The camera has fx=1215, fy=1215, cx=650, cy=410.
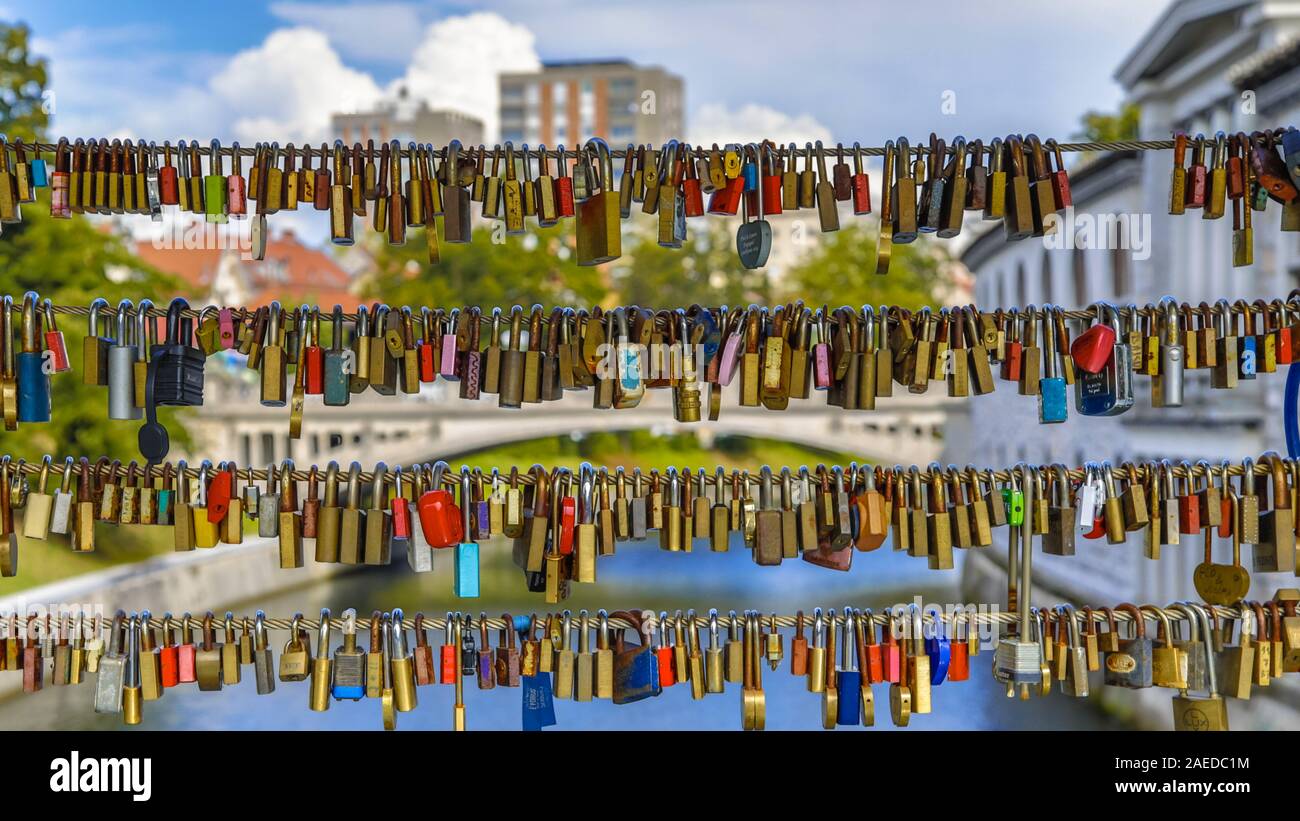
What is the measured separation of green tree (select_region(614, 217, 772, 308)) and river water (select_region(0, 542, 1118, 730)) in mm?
10970

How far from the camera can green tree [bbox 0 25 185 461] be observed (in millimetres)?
13227

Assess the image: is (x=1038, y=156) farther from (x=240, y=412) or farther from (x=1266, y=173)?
(x=240, y=412)

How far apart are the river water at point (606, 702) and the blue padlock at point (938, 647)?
5.92 meters

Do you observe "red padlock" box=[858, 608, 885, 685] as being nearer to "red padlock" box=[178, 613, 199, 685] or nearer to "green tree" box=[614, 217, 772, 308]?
"red padlock" box=[178, 613, 199, 685]

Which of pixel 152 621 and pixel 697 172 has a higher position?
pixel 697 172

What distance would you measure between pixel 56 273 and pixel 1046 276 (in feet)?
37.4

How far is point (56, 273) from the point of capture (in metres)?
13.5

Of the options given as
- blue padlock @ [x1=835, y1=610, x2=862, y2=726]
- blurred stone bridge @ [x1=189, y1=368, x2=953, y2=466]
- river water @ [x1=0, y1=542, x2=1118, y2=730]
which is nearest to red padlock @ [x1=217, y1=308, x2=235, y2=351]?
blue padlock @ [x1=835, y1=610, x2=862, y2=726]

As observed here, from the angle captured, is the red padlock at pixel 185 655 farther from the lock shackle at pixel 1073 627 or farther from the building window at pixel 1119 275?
the building window at pixel 1119 275

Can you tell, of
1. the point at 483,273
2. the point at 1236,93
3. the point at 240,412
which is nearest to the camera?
the point at 1236,93
